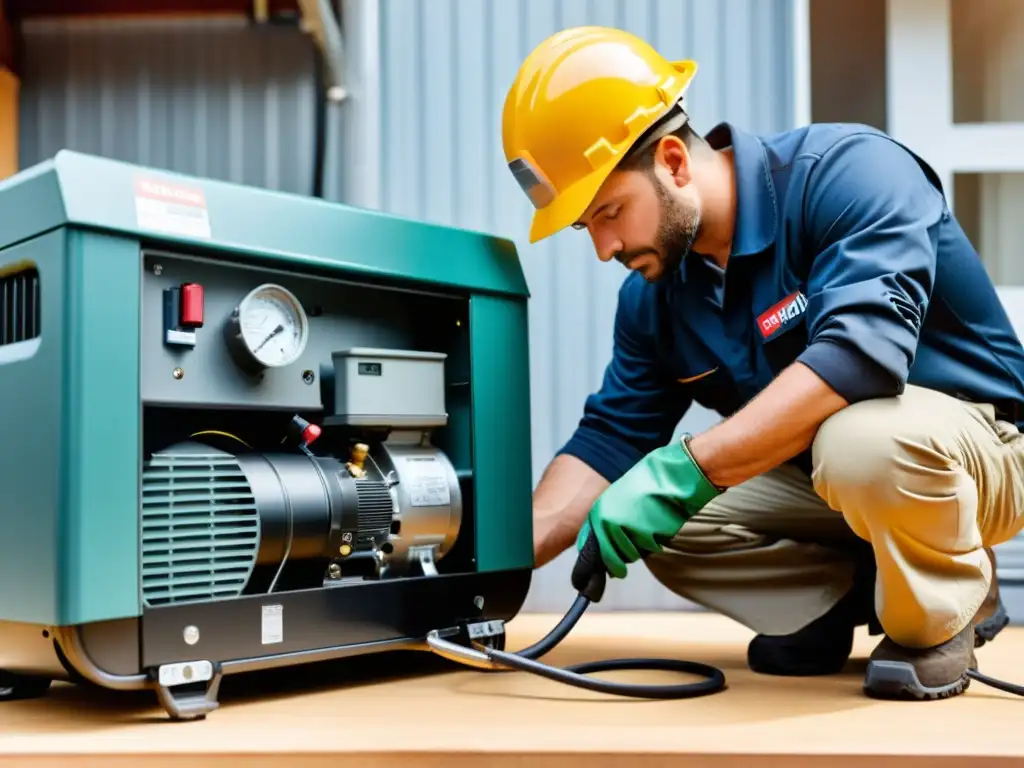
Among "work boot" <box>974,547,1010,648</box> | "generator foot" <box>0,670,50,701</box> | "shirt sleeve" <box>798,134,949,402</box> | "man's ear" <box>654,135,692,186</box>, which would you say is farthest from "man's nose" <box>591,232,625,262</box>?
"generator foot" <box>0,670,50,701</box>

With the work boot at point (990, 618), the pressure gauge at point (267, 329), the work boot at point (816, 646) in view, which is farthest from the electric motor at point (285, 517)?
the work boot at point (990, 618)

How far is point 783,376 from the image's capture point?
1.15 m

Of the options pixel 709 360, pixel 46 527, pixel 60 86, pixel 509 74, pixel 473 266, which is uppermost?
pixel 60 86

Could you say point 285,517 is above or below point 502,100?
below

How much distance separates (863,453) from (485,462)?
1.57ft

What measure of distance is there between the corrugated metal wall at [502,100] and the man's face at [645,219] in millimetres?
681

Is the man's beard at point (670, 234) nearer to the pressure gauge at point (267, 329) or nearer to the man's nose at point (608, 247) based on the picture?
the man's nose at point (608, 247)

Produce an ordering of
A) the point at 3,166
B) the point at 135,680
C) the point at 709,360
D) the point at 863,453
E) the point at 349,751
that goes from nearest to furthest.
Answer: the point at 349,751, the point at 135,680, the point at 863,453, the point at 709,360, the point at 3,166

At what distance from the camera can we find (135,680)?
39.6 inches

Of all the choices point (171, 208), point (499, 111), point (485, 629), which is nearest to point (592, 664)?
point (485, 629)

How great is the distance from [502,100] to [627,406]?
2.57 feet

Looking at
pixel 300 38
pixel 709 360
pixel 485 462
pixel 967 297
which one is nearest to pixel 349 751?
pixel 485 462

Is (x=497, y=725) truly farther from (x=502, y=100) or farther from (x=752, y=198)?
(x=502, y=100)

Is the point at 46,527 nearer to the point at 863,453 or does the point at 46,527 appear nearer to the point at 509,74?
the point at 863,453
